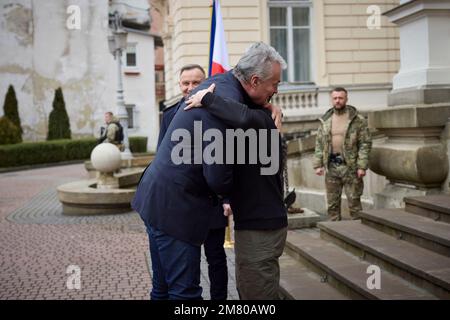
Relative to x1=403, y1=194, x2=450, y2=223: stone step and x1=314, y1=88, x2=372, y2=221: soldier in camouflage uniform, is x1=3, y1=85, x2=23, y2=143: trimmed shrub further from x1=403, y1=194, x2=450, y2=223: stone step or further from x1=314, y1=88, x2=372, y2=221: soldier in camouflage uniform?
x1=403, y1=194, x2=450, y2=223: stone step

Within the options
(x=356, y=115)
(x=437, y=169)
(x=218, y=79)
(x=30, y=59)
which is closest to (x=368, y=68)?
(x=356, y=115)

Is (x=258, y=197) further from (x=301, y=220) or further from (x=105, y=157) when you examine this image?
(x=105, y=157)

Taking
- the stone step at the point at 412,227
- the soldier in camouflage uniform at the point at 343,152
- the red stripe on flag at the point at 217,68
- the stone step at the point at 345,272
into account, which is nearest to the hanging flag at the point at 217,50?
the red stripe on flag at the point at 217,68

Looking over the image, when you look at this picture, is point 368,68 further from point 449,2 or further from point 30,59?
point 30,59

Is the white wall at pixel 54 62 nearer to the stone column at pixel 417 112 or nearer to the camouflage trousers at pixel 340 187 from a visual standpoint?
the camouflage trousers at pixel 340 187

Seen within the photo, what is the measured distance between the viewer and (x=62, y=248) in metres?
7.60

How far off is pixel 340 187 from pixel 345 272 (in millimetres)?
2566

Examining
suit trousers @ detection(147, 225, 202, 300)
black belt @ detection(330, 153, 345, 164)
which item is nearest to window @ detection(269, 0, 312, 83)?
black belt @ detection(330, 153, 345, 164)

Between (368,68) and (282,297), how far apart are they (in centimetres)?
1279

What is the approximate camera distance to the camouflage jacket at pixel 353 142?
6.65 m

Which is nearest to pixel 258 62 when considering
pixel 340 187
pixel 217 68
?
pixel 217 68

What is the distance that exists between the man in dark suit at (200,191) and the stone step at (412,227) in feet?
5.86

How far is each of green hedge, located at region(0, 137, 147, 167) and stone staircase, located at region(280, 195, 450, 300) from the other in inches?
877

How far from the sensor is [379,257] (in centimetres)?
464
